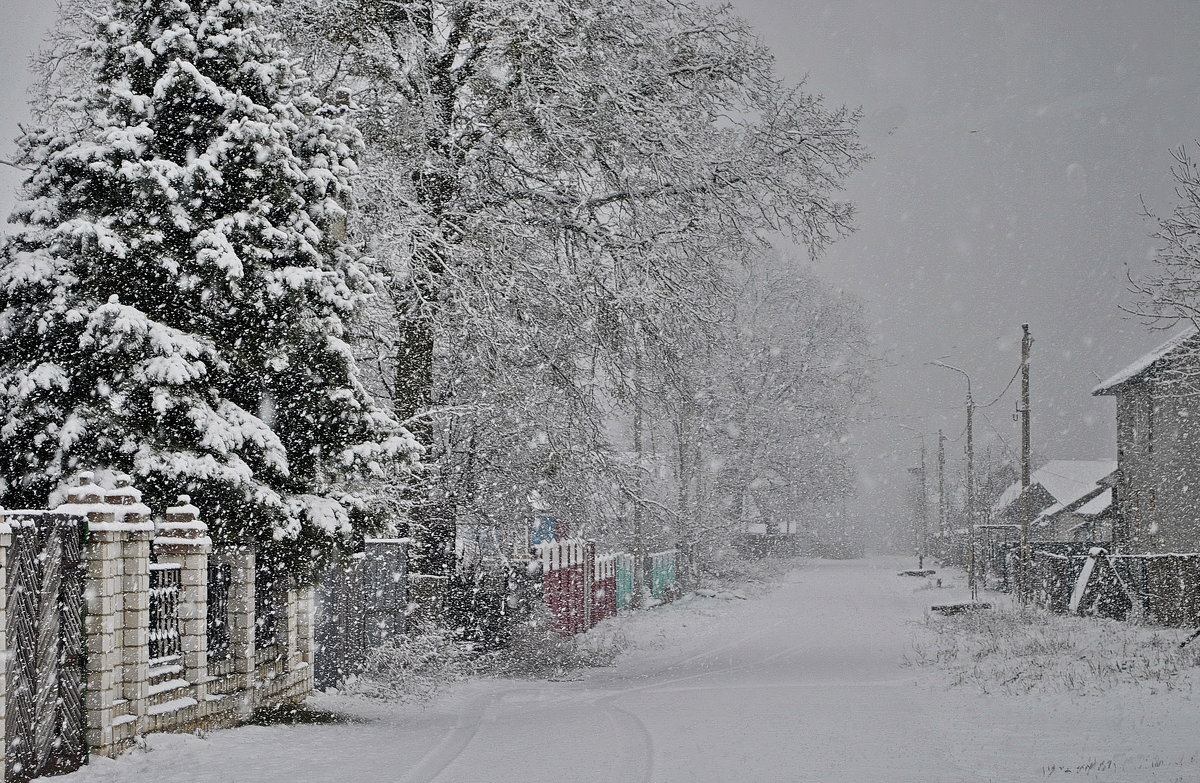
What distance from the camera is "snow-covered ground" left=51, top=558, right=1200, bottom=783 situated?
8.59 m

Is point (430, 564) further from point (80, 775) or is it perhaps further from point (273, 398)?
point (80, 775)

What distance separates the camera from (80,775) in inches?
300

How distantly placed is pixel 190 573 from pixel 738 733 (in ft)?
17.3

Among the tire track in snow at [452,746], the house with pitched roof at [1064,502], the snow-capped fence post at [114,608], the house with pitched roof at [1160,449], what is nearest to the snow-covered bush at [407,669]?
the tire track in snow at [452,746]

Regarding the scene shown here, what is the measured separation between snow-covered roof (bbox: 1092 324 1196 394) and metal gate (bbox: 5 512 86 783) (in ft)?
101

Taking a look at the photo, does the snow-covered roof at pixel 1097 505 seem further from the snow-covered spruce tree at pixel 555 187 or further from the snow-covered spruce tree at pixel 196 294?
the snow-covered spruce tree at pixel 196 294

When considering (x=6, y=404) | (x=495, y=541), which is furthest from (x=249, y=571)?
(x=495, y=541)

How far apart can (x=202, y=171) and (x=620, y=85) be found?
21.8 ft

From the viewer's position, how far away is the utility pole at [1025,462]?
29.2m

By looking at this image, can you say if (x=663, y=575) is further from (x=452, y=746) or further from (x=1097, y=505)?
(x=1097, y=505)

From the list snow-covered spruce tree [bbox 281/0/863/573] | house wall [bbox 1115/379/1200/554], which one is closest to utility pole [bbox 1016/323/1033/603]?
house wall [bbox 1115/379/1200/554]

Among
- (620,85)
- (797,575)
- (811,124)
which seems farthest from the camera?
(797,575)

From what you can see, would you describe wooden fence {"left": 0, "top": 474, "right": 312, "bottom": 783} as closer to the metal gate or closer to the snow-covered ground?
the metal gate

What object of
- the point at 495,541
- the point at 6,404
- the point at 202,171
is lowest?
the point at 495,541
